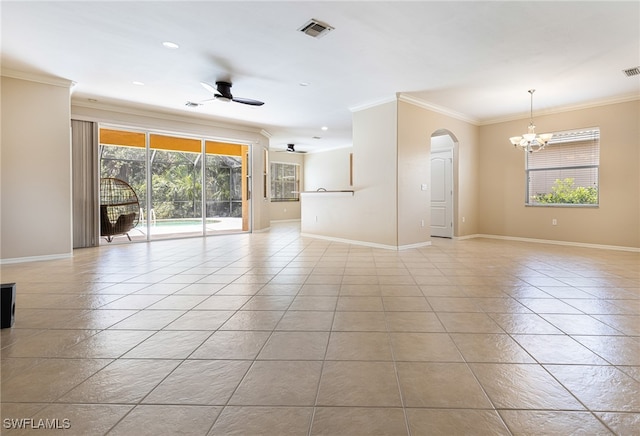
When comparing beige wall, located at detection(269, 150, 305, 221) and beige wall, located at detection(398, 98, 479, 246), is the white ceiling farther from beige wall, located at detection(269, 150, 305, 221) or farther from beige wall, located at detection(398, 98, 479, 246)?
beige wall, located at detection(269, 150, 305, 221)

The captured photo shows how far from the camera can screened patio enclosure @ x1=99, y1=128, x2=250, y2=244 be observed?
6922mm

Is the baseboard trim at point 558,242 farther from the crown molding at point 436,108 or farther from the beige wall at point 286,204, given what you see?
the beige wall at point 286,204

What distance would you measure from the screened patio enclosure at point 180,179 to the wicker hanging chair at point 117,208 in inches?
4.9

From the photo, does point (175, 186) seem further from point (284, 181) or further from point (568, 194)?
point (568, 194)

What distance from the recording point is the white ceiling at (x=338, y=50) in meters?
3.18

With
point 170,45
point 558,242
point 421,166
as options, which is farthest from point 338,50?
point 558,242

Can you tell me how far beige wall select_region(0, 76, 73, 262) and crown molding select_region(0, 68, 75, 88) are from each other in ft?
0.04

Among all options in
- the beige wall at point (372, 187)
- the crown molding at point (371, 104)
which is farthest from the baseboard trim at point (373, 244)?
the crown molding at point (371, 104)

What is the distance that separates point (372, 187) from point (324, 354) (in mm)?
4631

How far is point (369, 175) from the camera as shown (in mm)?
6285

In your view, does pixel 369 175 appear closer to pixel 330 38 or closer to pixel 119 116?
pixel 330 38

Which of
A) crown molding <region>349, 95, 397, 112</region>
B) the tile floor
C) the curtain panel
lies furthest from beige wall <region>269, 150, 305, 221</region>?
the tile floor

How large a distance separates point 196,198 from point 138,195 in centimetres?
125

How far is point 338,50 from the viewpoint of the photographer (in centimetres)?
404
